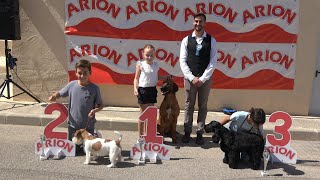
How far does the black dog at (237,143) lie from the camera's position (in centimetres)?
520

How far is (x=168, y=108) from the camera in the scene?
6.04 metres

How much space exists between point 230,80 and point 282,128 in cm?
244

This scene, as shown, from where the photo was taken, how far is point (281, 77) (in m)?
7.62

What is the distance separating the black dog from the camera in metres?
5.20

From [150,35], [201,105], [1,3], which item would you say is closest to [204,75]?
[201,105]

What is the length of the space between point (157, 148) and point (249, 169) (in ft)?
4.16

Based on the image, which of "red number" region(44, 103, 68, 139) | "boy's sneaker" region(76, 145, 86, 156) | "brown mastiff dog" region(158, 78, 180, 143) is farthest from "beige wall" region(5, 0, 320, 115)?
"red number" region(44, 103, 68, 139)

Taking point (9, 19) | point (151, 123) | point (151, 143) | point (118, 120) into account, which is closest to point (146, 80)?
point (151, 123)

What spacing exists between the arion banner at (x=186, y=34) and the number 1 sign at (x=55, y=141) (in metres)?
2.44

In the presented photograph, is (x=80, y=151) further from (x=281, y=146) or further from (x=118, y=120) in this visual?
(x=281, y=146)

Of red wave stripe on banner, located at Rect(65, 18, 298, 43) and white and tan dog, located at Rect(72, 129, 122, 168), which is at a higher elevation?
red wave stripe on banner, located at Rect(65, 18, 298, 43)

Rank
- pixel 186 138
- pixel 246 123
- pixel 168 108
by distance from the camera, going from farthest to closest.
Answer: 1. pixel 186 138
2. pixel 168 108
3. pixel 246 123

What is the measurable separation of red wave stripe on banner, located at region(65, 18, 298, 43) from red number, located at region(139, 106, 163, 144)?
8.33 feet

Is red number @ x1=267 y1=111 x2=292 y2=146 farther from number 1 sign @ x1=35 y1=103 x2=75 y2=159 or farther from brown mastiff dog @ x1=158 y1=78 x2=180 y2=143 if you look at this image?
number 1 sign @ x1=35 y1=103 x2=75 y2=159
